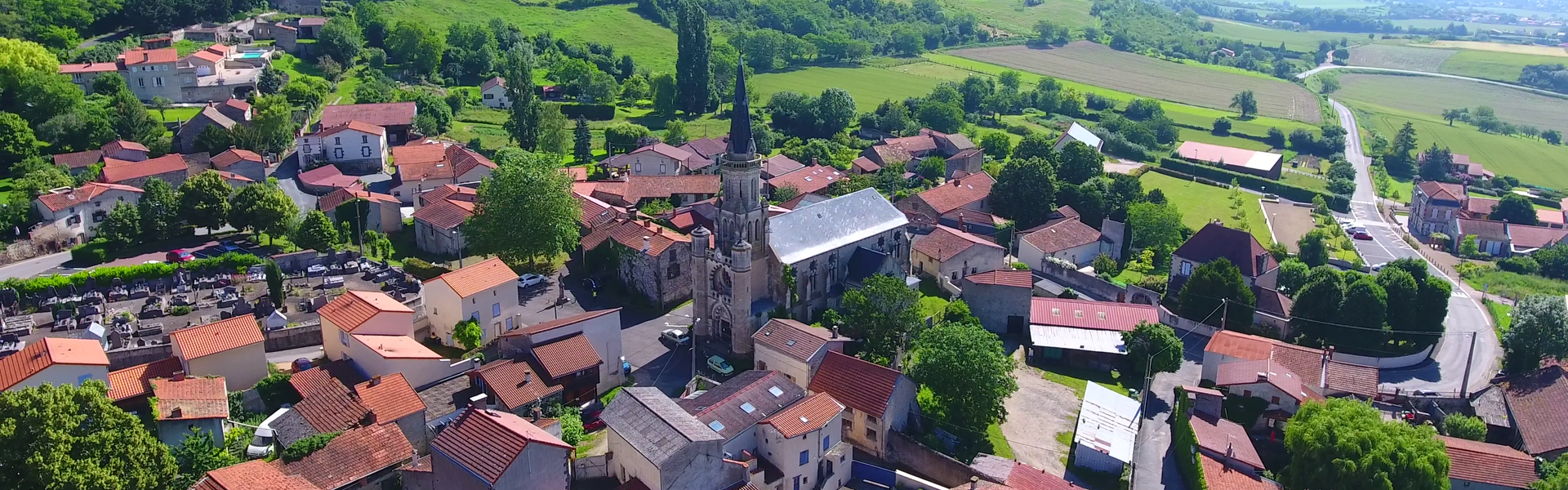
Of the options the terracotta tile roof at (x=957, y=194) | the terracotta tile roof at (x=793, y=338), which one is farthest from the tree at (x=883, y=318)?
the terracotta tile roof at (x=957, y=194)

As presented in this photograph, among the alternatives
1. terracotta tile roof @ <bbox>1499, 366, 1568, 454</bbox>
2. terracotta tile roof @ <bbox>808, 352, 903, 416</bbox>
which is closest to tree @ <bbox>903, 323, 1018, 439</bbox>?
terracotta tile roof @ <bbox>808, 352, 903, 416</bbox>

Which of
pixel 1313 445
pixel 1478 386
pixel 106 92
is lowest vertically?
pixel 1478 386

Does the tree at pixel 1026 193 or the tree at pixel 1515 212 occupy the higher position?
the tree at pixel 1026 193

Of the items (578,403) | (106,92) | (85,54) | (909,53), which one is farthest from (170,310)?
(909,53)

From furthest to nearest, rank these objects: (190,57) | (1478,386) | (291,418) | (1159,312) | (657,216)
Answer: (190,57) < (657,216) < (1159,312) < (1478,386) < (291,418)

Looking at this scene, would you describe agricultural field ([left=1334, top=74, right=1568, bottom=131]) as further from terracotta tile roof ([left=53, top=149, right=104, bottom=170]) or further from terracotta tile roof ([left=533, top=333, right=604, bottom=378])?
terracotta tile roof ([left=53, top=149, right=104, bottom=170])

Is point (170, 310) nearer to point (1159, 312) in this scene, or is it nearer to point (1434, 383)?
point (1159, 312)

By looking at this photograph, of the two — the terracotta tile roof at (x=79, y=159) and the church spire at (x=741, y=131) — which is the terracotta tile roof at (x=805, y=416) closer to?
the church spire at (x=741, y=131)
